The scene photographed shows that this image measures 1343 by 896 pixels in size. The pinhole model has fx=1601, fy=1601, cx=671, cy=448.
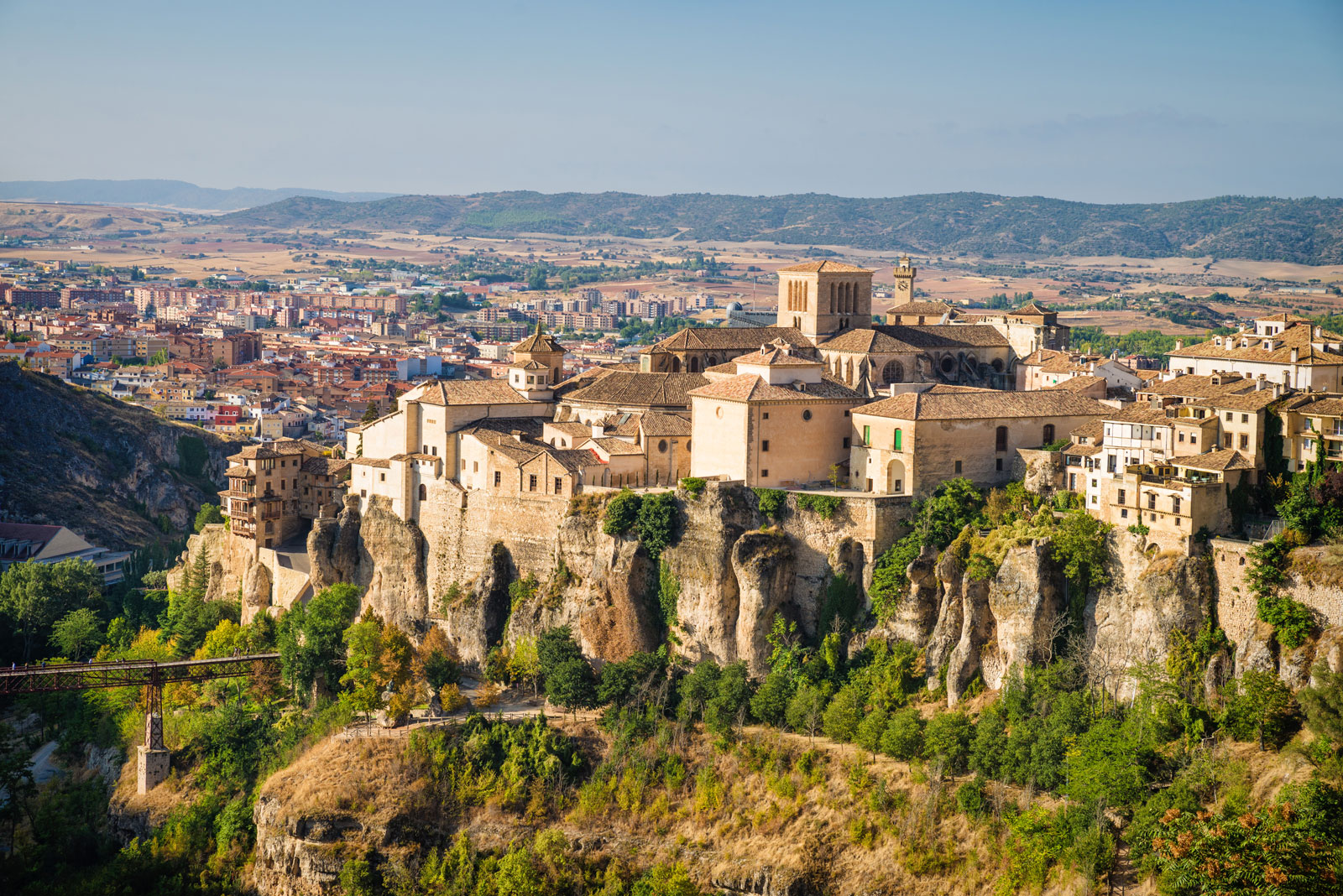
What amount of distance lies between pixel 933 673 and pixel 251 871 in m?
24.0

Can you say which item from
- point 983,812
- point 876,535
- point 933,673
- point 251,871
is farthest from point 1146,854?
point 251,871

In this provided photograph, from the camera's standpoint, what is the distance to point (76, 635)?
69.6 m

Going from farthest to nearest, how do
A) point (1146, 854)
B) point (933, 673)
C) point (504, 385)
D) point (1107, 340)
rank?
point (1107, 340), point (504, 385), point (933, 673), point (1146, 854)

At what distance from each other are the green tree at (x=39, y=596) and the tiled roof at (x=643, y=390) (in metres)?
26.6

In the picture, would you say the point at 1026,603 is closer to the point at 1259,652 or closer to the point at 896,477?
the point at 1259,652

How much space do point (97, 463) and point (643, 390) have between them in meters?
59.8

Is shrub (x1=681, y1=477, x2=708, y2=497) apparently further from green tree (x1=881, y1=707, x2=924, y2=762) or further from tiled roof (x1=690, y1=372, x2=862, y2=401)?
green tree (x1=881, y1=707, x2=924, y2=762)

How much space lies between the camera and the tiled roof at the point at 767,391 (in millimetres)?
57031

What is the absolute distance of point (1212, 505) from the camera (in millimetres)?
48125

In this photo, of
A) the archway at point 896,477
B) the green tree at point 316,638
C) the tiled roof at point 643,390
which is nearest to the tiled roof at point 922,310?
the tiled roof at point 643,390

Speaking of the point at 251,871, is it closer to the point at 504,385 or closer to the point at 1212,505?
the point at 504,385

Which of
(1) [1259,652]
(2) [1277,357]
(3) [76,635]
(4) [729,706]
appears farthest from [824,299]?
(3) [76,635]

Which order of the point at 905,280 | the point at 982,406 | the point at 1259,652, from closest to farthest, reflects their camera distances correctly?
the point at 1259,652, the point at 982,406, the point at 905,280

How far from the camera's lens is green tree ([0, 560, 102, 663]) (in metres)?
71.2
